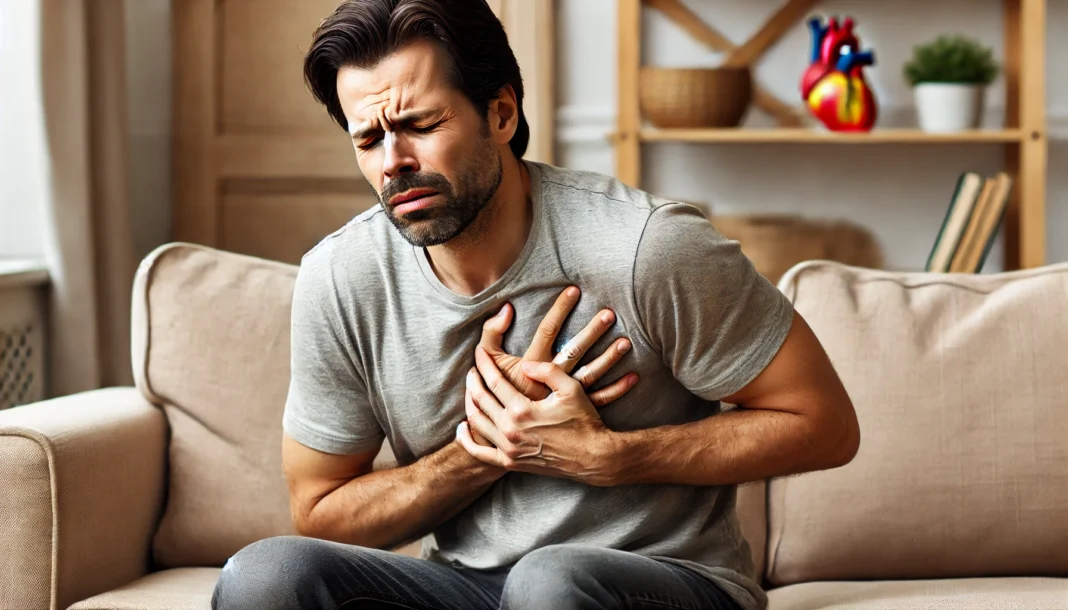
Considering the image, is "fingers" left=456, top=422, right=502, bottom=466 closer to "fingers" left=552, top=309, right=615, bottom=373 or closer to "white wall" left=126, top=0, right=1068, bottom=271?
"fingers" left=552, top=309, right=615, bottom=373

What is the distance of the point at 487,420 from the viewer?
1.30m

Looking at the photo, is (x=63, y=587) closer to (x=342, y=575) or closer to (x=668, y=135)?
(x=342, y=575)

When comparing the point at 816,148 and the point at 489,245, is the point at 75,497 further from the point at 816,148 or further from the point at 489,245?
the point at 816,148

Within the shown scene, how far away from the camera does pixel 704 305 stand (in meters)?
1.26

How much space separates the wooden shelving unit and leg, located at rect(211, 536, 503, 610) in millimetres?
1264

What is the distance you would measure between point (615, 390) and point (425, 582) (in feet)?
1.02

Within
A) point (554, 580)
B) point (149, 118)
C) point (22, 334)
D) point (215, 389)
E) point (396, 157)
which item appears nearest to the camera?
point (554, 580)

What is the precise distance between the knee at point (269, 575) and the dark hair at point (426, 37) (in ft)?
1.72

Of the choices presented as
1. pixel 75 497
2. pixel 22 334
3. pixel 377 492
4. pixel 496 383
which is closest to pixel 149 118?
pixel 22 334

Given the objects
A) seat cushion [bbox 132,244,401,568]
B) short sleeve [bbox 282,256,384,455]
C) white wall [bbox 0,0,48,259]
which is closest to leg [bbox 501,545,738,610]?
short sleeve [bbox 282,256,384,455]

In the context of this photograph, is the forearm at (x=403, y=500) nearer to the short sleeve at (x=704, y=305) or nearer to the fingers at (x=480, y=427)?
the fingers at (x=480, y=427)

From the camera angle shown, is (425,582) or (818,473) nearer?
(425,582)

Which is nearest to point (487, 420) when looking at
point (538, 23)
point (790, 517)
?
point (790, 517)

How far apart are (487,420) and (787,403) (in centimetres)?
34
